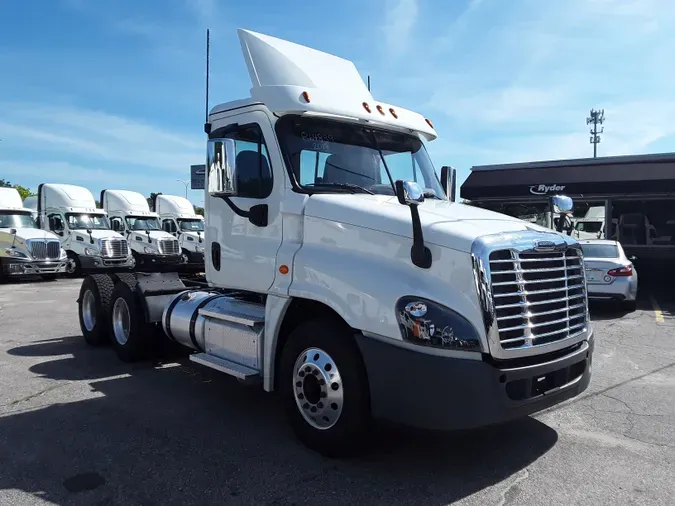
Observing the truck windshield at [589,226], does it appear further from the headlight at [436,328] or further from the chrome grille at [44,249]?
the headlight at [436,328]

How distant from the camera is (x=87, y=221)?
74.3 ft

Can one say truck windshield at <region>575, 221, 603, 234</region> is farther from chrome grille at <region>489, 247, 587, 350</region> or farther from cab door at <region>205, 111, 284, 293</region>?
cab door at <region>205, 111, 284, 293</region>

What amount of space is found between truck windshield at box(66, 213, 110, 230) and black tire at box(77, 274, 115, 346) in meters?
15.1

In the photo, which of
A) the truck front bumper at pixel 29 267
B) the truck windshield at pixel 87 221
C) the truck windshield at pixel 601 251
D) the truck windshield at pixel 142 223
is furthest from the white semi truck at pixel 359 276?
the truck windshield at pixel 142 223

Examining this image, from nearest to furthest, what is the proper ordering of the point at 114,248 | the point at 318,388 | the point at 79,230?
the point at 318,388
the point at 114,248
the point at 79,230

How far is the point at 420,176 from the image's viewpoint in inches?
218

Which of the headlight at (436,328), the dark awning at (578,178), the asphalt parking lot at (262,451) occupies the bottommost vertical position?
the asphalt parking lot at (262,451)

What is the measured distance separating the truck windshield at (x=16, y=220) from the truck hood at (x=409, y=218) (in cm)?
1903

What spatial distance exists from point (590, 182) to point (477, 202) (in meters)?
3.89

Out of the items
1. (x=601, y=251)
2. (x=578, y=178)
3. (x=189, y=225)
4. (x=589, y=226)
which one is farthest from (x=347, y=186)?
(x=189, y=225)

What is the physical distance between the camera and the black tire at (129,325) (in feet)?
23.0

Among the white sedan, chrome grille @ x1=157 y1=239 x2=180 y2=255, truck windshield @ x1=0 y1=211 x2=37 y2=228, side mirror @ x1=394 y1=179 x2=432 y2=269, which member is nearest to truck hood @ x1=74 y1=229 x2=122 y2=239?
truck windshield @ x1=0 y1=211 x2=37 y2=228

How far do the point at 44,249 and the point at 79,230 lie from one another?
2460 mm

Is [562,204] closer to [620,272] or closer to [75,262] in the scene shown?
[620,272]
